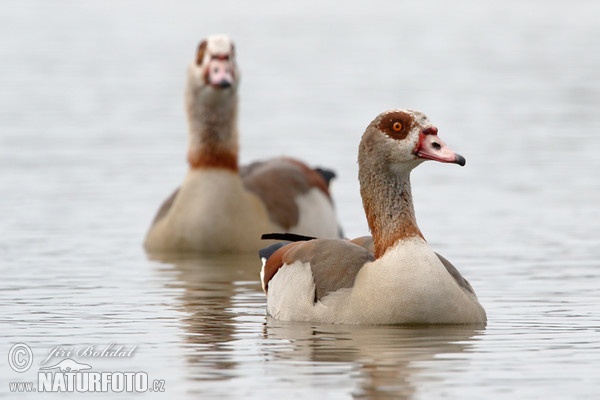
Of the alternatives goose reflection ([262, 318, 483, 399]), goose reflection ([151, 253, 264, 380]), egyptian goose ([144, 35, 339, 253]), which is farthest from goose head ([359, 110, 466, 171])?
egyptian goose ([144, 35, 339, 253])

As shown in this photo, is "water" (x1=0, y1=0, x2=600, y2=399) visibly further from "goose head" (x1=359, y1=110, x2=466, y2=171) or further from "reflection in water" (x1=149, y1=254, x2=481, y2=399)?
"goose head" (x1=359, y1=110, x2=466, y2=171)

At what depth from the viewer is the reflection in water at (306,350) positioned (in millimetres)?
11578

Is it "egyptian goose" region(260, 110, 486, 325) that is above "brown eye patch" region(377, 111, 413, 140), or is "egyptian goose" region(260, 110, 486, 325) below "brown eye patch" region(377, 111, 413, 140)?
below

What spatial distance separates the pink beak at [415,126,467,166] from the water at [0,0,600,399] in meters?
1.40

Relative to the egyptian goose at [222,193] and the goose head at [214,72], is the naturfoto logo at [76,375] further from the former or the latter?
the goose head at [214,72]

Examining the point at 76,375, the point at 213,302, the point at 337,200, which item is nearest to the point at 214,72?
the point at 337,200

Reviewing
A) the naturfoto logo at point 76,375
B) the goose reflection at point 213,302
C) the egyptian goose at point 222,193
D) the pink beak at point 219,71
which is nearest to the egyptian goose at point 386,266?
the goose reflection at point 213,302

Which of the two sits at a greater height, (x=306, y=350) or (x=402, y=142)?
(x=402, y=142)

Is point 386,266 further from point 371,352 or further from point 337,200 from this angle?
point 337,200

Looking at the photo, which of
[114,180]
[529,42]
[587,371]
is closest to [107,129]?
[114,180]

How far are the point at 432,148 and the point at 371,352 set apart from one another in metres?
1.86

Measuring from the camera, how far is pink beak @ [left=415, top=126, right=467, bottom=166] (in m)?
13.3

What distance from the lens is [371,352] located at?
12625mm

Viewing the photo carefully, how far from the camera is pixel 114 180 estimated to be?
24.6m
